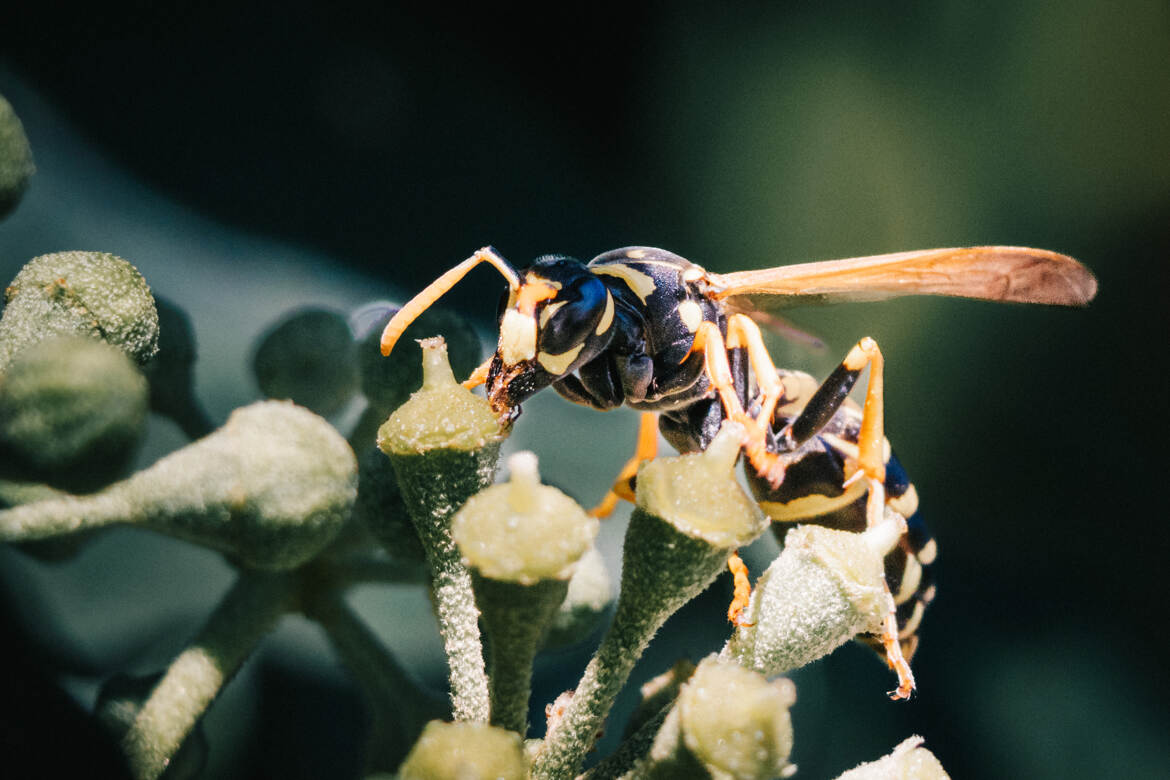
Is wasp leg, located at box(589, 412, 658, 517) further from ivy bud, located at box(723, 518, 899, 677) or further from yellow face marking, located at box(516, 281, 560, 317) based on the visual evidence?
ivy bud, located at box(723, 518, 899, 677)

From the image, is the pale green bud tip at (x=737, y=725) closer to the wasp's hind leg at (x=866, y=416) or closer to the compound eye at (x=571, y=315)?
the compound eye at (x=571, y=315)

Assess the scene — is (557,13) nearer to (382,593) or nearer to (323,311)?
(323,311)

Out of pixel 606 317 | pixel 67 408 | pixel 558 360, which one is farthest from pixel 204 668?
pixel 606 317

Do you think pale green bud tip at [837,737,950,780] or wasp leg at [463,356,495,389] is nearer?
pale green bud tip at [837,737,950,780]

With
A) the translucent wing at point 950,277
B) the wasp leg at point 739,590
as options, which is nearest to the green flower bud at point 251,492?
the wasp leg at point 739,590

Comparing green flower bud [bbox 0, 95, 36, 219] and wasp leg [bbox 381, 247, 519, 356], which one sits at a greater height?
green flower bud [bbox 0, 95, 36, 219]

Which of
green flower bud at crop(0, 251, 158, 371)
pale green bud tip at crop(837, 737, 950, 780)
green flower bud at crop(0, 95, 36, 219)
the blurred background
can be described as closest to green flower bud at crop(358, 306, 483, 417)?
the blurred background

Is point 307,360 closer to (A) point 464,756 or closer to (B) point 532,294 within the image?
(B) point 532,294
